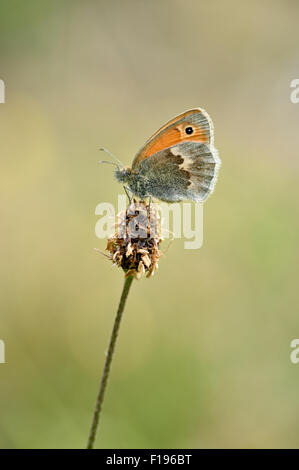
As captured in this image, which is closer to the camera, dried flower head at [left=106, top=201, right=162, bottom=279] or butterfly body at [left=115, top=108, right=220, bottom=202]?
dried flower head at [left=106, top=201, right=162, bottom=279]

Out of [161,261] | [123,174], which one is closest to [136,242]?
[123,174]

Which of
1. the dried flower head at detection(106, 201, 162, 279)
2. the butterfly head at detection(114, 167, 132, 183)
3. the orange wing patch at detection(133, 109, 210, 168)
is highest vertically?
the orange wing patch at detection(133, 109, 210, 168)

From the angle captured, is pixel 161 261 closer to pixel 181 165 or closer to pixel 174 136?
pixel 181 165

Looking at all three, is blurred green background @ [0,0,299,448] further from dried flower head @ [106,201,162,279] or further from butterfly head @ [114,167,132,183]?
dried flower head @ [106,201,162,279]

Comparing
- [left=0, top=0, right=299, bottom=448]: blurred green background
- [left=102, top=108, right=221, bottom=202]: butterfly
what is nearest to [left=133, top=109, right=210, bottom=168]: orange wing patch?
[left=102, top=108, right=221, bottom=202]: butterfly

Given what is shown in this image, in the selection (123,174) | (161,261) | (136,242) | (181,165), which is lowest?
(136,242)

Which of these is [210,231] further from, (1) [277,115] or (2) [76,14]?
(2) [76,14]

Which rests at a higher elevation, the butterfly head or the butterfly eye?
the butterfly eye
